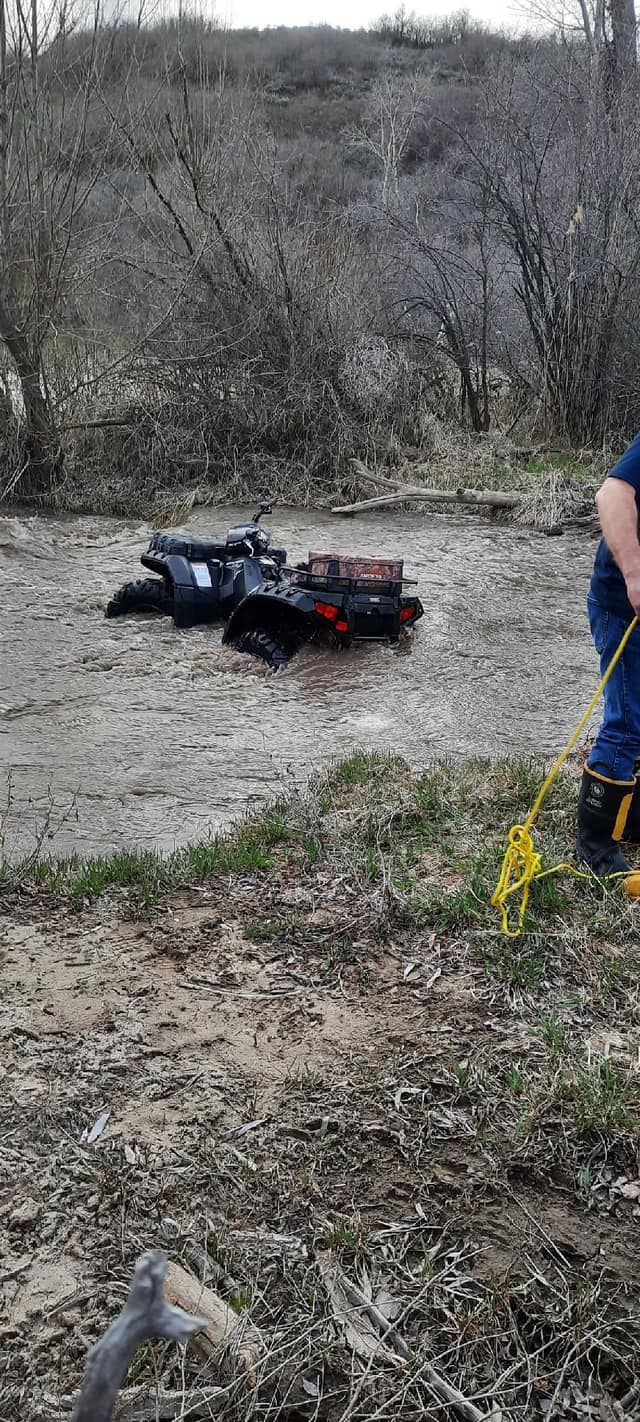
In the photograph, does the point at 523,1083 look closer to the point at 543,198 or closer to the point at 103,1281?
the point at 103,1281

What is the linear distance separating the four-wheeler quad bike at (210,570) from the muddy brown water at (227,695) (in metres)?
0.22

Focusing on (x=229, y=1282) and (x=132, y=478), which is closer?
(x=229, y=1282)

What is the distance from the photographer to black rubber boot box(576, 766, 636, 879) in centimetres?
434

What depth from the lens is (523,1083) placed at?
3.16m

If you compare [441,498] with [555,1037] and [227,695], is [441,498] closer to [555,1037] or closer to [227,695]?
[227,695]

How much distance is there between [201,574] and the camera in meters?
8.52

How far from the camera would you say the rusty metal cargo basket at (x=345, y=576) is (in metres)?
7.63

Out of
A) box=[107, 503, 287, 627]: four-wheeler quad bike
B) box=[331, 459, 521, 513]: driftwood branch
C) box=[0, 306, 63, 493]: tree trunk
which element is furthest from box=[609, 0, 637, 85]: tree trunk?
box=[107, 503, 287, 627]: four-wheeler quad bike

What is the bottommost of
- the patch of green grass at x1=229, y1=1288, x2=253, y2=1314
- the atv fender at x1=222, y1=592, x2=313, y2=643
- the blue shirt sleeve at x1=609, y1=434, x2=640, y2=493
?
the atv fender at x1=222, y1=592, x2=313, y2=643

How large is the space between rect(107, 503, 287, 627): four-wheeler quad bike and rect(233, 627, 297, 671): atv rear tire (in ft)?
1.24

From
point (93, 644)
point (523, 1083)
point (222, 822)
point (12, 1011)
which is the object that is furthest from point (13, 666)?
point (523, 1083)

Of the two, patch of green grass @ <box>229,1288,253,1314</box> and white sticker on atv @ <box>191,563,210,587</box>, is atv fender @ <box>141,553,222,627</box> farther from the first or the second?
patch of green grass @ <box>229,1288,253,1314</box>

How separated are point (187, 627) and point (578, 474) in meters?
6.19

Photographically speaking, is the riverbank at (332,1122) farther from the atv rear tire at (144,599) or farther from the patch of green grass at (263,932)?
the atv rear tire at (144,599)
